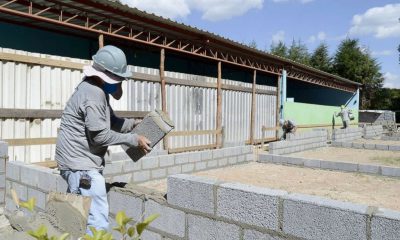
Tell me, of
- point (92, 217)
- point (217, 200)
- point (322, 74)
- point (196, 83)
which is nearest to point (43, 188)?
point (92, 217)

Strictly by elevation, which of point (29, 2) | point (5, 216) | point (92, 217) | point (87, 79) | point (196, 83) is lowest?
point (5, 216)

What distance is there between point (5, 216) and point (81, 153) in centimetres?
242

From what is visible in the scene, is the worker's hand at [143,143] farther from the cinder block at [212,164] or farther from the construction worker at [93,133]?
the cinder block at [212,164]

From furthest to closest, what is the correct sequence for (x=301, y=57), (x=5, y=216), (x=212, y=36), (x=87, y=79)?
1. (x=301, y=57)
2. (x=212, y=36)
3. (x=5, y=216)
4. (x=87, y=79)

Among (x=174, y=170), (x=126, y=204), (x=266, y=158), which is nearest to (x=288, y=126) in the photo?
(x=266, y=158)

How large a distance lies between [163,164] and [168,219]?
420 centimetres

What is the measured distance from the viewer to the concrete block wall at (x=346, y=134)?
17.3 metres

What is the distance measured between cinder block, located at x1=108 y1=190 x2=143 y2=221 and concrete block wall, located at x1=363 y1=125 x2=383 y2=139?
1951cm

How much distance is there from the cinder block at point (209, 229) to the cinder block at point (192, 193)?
3.4 inches

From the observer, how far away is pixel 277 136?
17.2 metres

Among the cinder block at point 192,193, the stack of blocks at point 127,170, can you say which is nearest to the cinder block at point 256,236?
the cinder block at point 192,193

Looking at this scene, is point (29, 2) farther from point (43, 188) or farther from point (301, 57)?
point (301, 57)

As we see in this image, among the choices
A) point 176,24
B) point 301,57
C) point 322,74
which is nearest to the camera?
point 176,24

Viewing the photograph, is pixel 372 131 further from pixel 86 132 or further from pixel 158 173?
pixel 86 132
